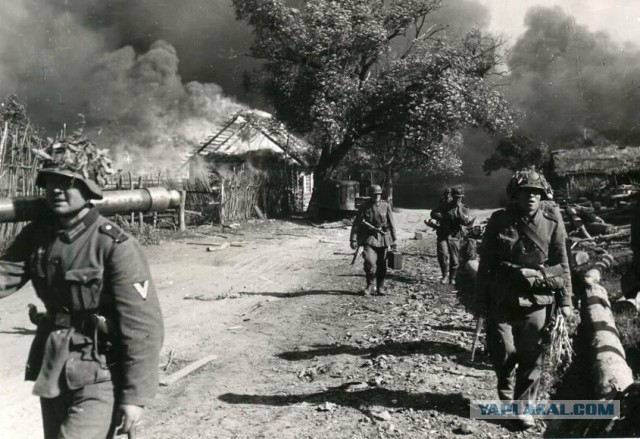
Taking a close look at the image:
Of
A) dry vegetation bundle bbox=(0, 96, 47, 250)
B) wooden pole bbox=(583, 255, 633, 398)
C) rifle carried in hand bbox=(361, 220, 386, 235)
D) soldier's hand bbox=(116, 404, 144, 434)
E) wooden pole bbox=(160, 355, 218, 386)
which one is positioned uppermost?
dry vegetation bundle bbox=(0, 96, 47, 250)

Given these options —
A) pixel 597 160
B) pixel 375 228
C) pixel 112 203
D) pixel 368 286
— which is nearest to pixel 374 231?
pixel 375 228

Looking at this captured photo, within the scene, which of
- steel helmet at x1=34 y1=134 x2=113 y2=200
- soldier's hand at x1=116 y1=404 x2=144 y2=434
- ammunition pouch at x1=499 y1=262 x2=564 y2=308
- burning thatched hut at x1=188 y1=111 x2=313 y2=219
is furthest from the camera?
burning thatched hut at x1=188 y1=111 x2=313 y2=219

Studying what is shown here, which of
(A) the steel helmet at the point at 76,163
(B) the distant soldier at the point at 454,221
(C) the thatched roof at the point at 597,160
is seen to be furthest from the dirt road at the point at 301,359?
(C) the thatched roof at the point at 597,160

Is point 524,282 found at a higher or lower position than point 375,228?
lower

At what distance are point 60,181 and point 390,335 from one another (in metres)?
5.07

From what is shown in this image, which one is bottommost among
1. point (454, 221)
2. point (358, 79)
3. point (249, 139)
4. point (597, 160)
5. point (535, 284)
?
point (535, 284)

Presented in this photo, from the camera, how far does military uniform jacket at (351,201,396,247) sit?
29.3 feet

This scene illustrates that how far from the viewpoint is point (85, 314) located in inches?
97.2

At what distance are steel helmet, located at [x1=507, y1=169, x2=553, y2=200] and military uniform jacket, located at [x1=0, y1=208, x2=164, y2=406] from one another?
120 inches

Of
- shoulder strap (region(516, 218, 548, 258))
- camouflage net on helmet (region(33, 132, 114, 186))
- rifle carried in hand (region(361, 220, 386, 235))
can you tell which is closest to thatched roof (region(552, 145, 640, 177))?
rifle carried in hand (region(361, 220, 386, 235))

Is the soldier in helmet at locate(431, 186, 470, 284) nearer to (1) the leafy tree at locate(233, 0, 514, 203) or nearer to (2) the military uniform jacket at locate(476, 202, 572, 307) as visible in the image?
(2) the military uniform jacket at locate(476, 202, 572, 307)

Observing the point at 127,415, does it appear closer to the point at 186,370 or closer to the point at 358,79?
the point at 186,370

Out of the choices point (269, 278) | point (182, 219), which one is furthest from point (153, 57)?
point (269, 278)

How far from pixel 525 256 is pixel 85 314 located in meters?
3.29
